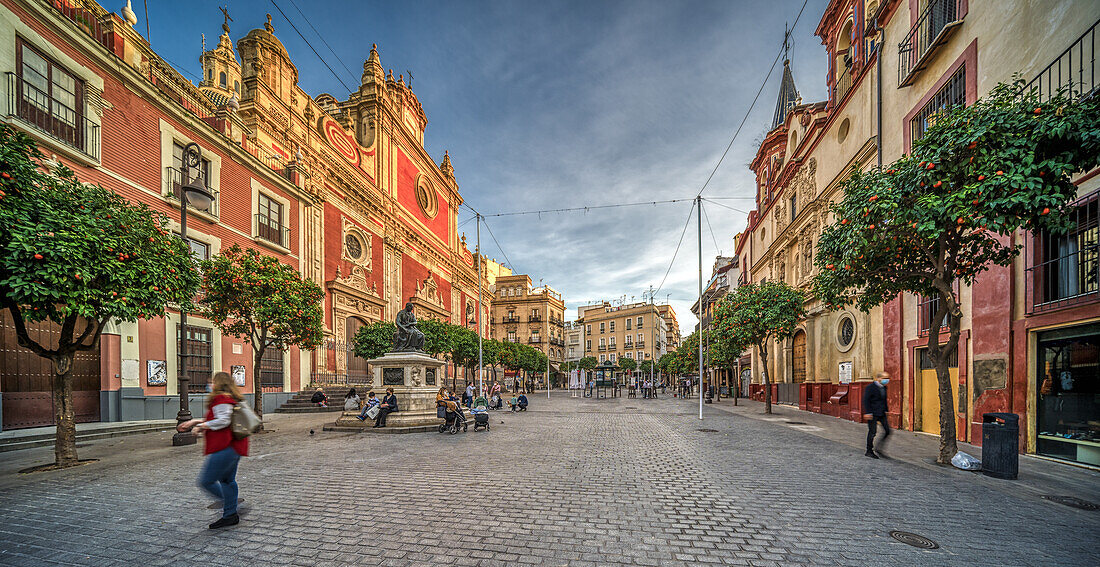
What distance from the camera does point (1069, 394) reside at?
8.88 meters

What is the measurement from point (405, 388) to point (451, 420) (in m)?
1.92

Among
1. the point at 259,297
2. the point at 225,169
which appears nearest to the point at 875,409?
the point at 259,297

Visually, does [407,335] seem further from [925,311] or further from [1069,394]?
[1069,394]

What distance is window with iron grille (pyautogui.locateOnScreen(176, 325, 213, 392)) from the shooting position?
703 inches

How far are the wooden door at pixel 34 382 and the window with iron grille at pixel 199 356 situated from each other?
2.84 meters

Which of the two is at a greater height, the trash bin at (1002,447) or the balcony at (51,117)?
the balcony at (51,117)

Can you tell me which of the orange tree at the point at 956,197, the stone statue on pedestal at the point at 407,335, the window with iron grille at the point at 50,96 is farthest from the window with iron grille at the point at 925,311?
the window with iron grille at the point at 50,96

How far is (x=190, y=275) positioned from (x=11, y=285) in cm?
303

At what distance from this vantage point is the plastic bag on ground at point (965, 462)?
8117mm

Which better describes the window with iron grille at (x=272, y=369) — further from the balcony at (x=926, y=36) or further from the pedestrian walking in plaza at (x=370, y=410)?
the balcony at (x=926, y=36)

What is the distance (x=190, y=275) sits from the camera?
9820 mm

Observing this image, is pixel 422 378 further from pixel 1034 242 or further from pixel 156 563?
pixel 1034 242

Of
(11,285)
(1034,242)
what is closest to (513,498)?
(11,285)

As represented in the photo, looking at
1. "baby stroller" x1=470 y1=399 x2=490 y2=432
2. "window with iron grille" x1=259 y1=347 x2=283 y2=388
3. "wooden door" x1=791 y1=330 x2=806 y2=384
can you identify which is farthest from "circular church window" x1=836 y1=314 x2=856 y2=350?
"window with iron grille" x1=259 y1=347 x2=283 y2=388
